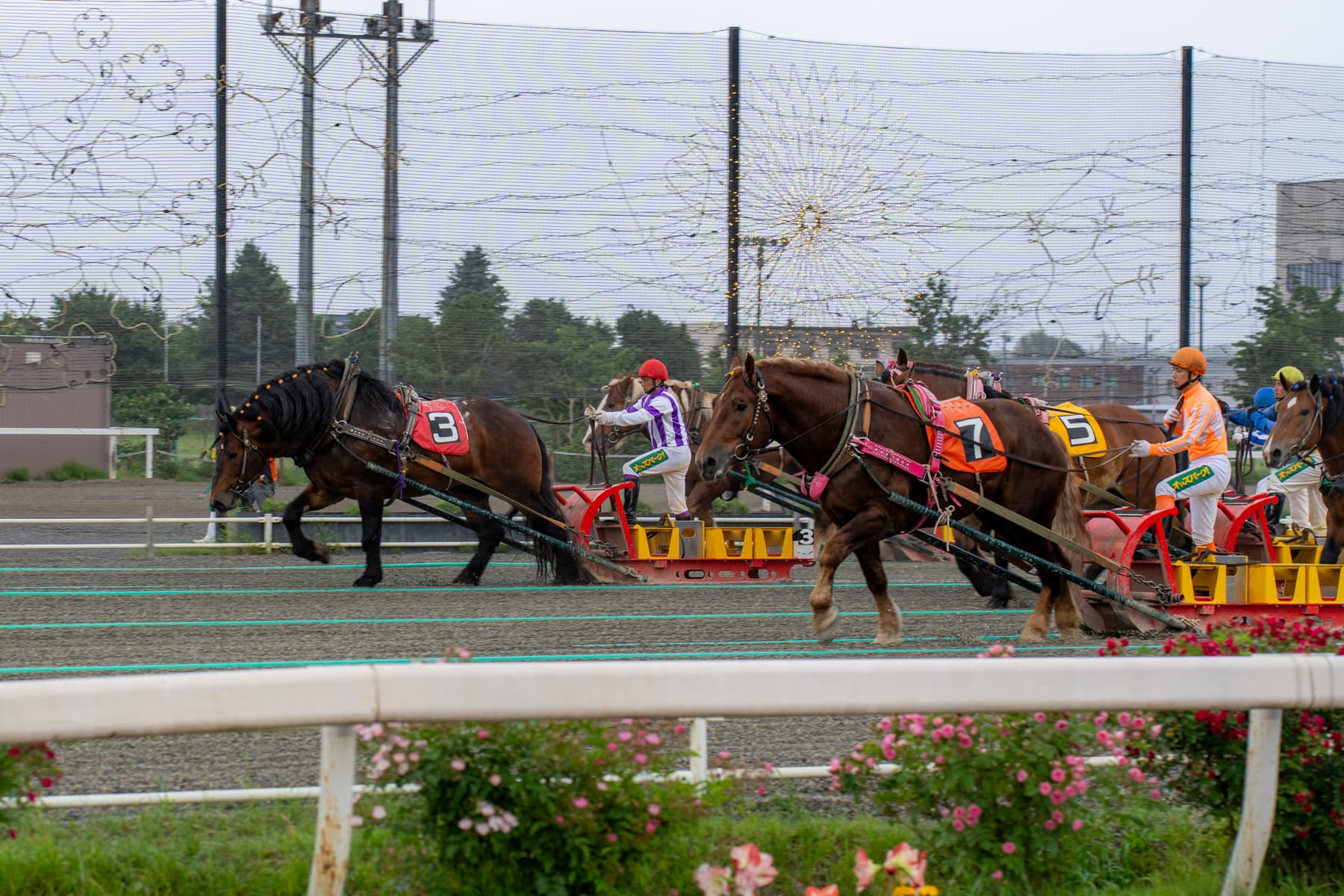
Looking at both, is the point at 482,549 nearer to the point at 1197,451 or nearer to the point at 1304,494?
the point at 1197,451

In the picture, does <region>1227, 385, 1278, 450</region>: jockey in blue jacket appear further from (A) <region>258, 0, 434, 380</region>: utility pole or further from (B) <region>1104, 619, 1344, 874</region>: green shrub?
(B) <region>1104, 619, 1344, 874</region>: green shrub

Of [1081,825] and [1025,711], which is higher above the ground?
[1025,711]

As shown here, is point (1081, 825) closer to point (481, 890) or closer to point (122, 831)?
point (481, 890)

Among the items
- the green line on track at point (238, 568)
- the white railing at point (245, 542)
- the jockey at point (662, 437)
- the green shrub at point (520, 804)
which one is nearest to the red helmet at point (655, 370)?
the jockey at point (662, 437)

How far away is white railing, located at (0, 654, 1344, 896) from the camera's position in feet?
10.6

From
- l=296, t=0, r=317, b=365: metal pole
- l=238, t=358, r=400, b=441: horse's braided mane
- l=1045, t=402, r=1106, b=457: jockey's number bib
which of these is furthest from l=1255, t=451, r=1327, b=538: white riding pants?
l=296, t=0, r=317, b=365: metal pole

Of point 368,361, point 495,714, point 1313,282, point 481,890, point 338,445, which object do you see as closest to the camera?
point 495,714

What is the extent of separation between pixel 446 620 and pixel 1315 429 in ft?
21.0

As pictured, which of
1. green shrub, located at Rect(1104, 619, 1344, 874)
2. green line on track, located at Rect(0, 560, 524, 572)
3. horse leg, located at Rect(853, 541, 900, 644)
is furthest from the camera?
green line on track, located at Rect(0, 560, 524, 572)

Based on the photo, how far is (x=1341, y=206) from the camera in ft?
60.8

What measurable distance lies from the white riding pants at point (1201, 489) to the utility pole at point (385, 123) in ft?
30.0

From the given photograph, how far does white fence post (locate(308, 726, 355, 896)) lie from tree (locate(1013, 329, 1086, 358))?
49.1ft

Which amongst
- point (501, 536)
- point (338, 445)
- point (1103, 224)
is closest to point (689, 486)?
point (501, 536)

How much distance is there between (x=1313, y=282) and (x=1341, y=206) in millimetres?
1321
